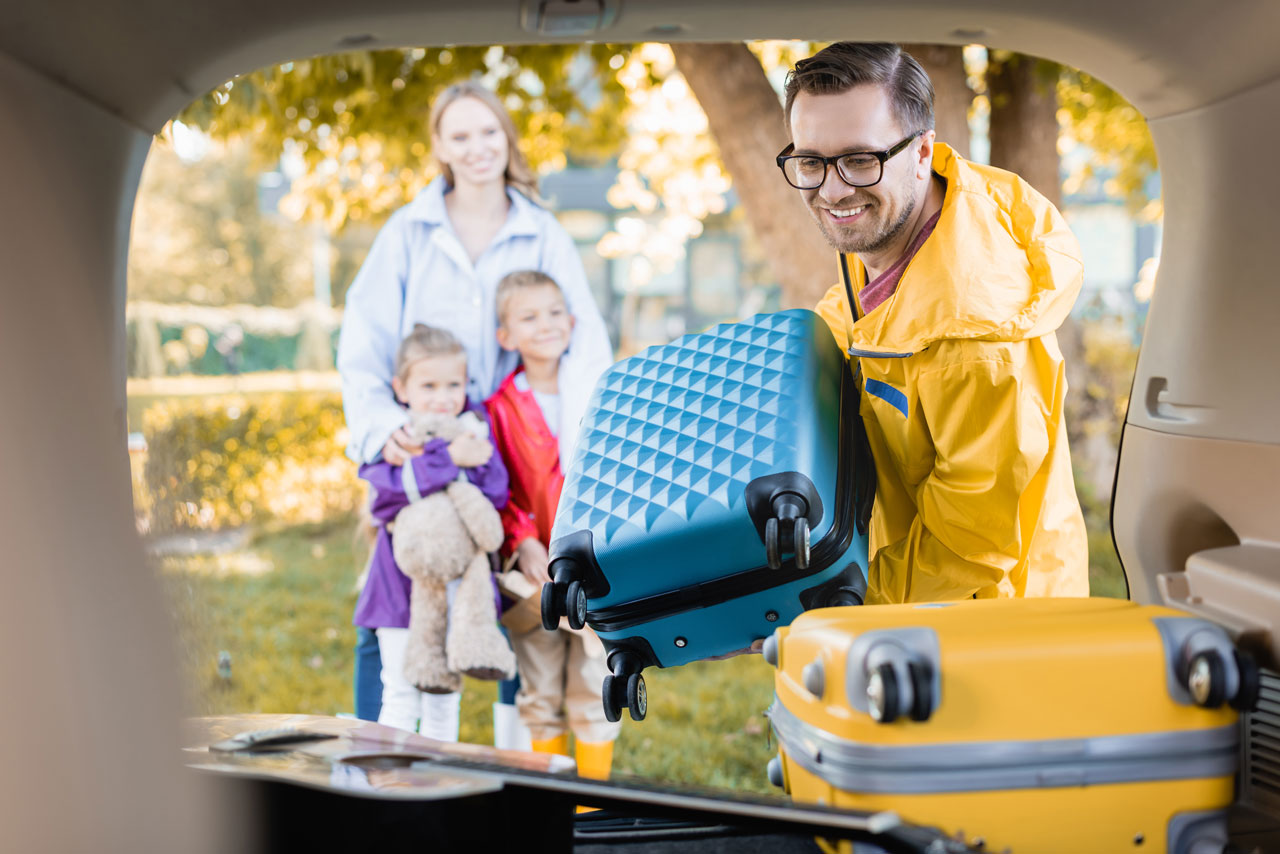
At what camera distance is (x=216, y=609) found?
1.73 m

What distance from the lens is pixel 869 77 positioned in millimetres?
1576

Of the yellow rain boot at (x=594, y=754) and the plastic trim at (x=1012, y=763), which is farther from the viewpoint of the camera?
the yellow rain boot at (x=594, y=754)

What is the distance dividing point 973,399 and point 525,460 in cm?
175

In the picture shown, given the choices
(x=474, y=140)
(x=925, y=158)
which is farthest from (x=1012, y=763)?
(x=474, y=140)

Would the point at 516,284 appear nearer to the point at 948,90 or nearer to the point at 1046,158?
the point at 948,90

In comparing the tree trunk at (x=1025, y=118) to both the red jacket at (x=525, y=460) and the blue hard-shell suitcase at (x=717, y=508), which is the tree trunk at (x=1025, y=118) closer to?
the red jacket at (x=525, y=460)

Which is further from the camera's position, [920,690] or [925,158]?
[925,158]

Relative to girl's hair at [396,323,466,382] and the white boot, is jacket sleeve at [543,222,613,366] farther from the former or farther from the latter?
the white boot

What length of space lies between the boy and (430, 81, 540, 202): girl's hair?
0.35 m

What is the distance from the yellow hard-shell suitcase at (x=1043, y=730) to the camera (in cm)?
120

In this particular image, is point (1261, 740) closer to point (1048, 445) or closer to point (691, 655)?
point (1048, 445)

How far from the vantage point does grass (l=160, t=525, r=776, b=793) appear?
382 centimetres

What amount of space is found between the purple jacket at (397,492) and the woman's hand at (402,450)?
19 millimetres

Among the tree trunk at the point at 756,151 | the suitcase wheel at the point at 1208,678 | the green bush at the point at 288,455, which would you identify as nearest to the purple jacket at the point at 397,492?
the tree trunk at the point at 756,151
